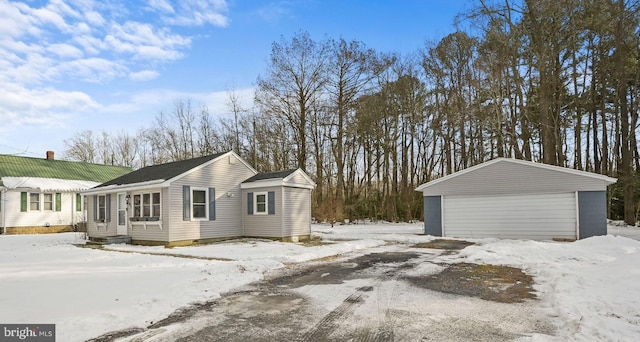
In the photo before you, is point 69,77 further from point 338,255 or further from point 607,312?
point 607,312

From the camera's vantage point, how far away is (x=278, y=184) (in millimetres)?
15312

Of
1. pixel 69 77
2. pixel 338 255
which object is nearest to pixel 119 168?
pixel 69 77

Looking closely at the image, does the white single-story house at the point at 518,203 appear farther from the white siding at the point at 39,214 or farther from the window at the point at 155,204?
the white siding at the point at 39,214

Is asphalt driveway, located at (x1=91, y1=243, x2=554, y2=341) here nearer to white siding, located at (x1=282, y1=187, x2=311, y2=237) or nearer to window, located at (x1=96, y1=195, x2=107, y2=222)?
white siding, located at (x1=282, y1=187, x2=311, y2=237)

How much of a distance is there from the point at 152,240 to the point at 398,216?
20132mm

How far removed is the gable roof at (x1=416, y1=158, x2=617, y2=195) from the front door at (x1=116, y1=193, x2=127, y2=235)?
1298cm

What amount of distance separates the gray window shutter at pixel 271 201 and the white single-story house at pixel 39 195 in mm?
13868

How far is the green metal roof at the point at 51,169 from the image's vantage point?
2347 centimetres

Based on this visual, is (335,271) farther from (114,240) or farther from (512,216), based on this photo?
(512,216)

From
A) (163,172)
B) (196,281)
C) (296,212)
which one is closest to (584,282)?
(196,281)

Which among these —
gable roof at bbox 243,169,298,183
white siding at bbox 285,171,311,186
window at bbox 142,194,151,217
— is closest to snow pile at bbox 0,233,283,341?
window at bbox 142,194,151,217

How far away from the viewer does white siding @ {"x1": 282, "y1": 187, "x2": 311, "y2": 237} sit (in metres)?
15.5

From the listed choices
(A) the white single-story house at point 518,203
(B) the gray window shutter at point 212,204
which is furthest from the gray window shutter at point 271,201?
(A) the white single-story house at point 518,203

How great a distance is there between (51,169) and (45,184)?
292 centimetres
